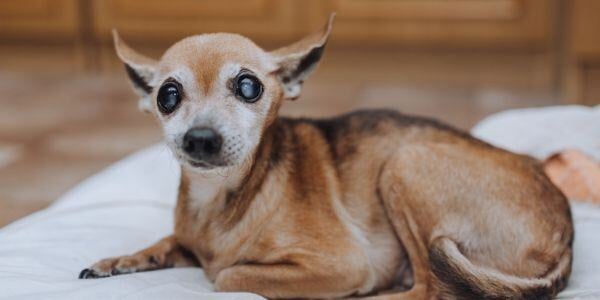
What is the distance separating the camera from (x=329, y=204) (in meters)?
1.86

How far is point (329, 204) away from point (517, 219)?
393 millimetres

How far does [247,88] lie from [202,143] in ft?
0.57

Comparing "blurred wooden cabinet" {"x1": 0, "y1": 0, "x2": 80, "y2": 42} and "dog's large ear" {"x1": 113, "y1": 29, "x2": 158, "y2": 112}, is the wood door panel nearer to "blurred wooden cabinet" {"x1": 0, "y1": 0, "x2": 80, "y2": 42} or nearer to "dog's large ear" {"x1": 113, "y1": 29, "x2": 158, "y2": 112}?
"blurred wooden cabinet" {"x1": 0, "y1": 0, "x2": 80, "y2": 42}

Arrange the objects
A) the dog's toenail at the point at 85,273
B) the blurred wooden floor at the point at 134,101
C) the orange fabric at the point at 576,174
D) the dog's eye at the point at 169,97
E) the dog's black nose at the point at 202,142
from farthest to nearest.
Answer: the blurred wooden floor at the point at 134,101
the orange fabric at the point at 576,174
the dog's toenail at the point at 85,273
the dog's eye at the point at 169,97
the dog's black nose at the point at 202,142

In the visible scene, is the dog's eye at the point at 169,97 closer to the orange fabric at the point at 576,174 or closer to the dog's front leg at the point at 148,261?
the dog's front leg at the point at 148,261

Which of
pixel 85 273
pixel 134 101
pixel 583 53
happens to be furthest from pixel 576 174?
pixel 134 101

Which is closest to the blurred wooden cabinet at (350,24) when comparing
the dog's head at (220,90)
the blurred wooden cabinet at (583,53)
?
the blurred wooden cabinet at (583,53)

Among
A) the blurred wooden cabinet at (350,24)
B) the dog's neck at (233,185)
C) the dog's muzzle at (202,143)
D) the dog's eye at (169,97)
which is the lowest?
the blurred wooden cabinet at (350,24)

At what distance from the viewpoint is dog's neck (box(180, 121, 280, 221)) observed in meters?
1.80

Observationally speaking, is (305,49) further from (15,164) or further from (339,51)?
(339,51)

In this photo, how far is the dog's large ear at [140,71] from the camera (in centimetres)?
183

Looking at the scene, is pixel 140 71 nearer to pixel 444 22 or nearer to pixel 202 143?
pixel 202 143

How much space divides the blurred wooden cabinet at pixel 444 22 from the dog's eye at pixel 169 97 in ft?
9.30

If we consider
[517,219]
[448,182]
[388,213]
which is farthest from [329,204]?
[517,219]
